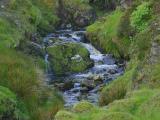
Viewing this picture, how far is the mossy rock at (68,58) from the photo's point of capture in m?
33.5

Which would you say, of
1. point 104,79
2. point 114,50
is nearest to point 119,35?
point 114,50

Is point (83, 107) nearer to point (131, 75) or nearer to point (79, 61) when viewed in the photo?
point (131, 75)

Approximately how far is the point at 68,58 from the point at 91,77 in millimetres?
4419

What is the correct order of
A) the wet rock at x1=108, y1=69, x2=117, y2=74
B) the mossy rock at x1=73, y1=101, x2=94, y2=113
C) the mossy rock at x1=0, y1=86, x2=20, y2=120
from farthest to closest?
the wet rock at x1=108, y1=69, x2=117, y2=74 → the mossy rock at x1=0, y1=86, x2=20, y2=120 → the mossy rock at x1=73, y1=101, x2=94, y2=113

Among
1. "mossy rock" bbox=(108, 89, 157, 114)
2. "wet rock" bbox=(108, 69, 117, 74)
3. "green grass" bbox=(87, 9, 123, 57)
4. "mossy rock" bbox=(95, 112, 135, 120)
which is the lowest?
"wet rock" bbox=(108, 69, 117, 74)

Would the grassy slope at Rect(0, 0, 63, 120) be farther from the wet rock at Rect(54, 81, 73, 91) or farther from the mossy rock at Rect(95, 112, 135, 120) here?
the mossy rock at Rect(95, 112, 135, 120)

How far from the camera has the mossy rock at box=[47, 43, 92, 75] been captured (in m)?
33.5

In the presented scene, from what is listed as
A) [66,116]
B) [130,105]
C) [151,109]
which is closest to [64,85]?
[130,105]

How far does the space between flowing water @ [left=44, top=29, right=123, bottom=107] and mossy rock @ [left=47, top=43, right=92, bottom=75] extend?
51cm

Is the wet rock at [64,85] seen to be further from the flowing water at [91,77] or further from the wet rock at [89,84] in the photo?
the wet rock at [89,84]

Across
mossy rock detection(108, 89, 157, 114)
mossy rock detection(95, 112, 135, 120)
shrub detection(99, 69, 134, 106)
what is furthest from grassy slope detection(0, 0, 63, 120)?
mossy rock detection(95, 112, 135, 120)

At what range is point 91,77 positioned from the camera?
3061 cm

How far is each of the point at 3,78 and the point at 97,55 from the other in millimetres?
16395

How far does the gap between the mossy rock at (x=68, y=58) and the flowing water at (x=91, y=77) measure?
513 millimetres
